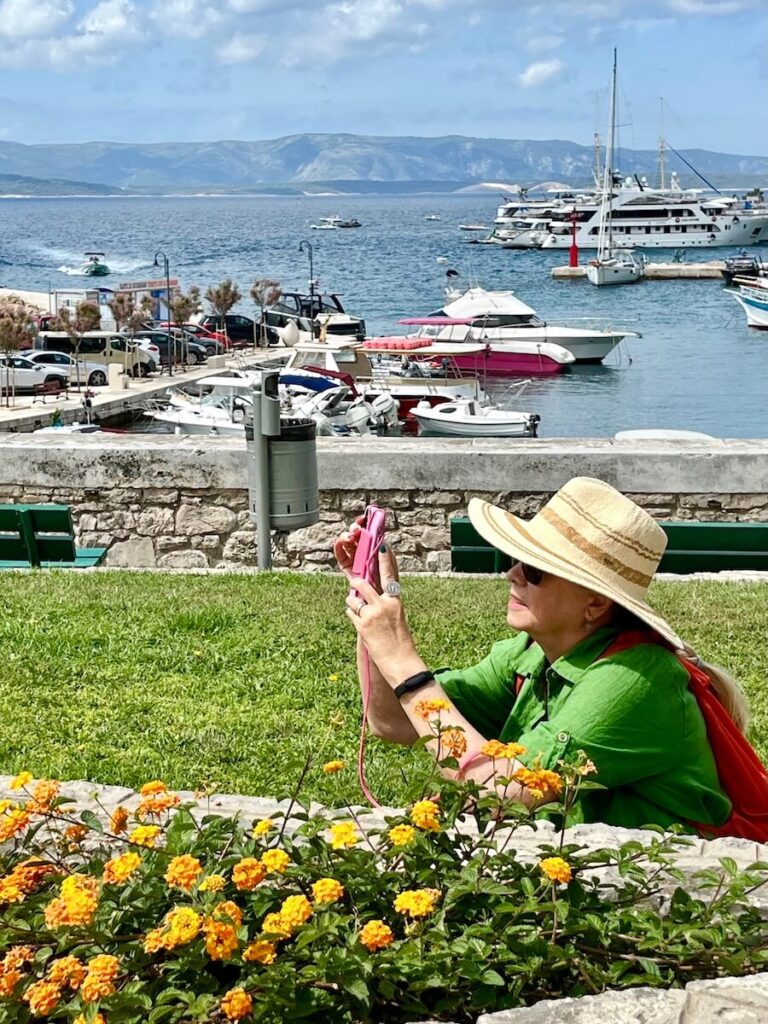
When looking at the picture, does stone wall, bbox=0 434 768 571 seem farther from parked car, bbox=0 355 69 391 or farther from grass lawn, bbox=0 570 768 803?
parked car, bbox=0 355 69 391

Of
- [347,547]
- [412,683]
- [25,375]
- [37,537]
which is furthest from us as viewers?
[25,375]

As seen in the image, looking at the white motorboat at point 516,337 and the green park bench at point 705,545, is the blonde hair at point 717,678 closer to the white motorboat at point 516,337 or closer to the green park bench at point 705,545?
the green park bench at point 705,545

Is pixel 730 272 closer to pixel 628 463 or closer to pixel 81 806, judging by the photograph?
pixel 628 463

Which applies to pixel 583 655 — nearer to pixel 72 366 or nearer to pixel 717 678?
pixel 717 678

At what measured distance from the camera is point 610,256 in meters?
112

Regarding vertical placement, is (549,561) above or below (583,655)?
above

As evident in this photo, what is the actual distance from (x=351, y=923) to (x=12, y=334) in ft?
135

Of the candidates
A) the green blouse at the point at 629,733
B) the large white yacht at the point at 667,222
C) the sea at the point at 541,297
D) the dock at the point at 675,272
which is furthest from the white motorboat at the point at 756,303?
the green blouse at the point at 629,733

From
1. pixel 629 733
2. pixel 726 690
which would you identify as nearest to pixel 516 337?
pixel 726 690

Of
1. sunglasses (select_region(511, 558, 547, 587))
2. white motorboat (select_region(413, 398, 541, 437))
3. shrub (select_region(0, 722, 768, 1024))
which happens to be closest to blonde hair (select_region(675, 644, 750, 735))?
sunglasses (select_region(511, 558, 547, 587))

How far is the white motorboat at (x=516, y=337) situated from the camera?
52812 millimetres

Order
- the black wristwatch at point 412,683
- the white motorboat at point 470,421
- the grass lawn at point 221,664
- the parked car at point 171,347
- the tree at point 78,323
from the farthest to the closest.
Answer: the parked car at point 171,347 → the tree at point 78,323 → the white motorboat at point 470,421 → the grass lawn at point 221,664 → the black wristwatch at point 412,683

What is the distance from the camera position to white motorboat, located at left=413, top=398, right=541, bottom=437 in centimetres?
3488

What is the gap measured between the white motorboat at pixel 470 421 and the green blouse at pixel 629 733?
3126 cm
